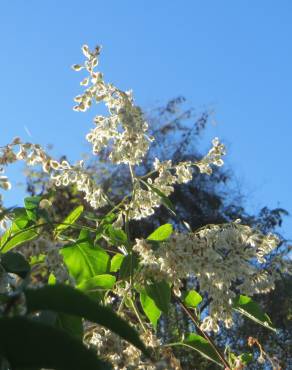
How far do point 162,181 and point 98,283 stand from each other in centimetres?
42

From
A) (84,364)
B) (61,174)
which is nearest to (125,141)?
(61,174)

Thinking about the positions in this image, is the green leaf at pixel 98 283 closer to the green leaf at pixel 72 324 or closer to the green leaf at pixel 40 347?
the green leaf at pixel 72 324

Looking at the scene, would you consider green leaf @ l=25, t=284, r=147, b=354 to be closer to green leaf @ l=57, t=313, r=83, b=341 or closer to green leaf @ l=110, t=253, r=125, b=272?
green leaf @ l=57, t=313, r=83, b=341

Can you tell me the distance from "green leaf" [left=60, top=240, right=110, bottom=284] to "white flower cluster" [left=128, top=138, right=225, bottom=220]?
0.16 meters

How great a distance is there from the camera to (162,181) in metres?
1.41

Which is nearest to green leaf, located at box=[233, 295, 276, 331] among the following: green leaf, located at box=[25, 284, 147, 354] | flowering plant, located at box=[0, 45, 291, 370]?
flowering plant, located at box=[0, 45, 291, 370]

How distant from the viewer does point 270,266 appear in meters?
1.25

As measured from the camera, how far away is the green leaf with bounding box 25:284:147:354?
1.77 feet

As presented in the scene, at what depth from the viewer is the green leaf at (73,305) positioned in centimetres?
54

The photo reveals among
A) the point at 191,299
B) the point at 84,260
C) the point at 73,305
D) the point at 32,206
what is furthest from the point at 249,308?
the point at 73,305

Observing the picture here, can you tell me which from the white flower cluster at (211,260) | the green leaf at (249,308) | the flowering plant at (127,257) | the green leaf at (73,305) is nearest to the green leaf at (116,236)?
the flowering plant at (127,257)

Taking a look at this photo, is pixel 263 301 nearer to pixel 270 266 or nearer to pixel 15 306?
pixel 270 266

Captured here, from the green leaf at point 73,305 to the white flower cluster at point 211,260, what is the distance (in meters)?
0.47

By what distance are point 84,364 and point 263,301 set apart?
8.04 meters
